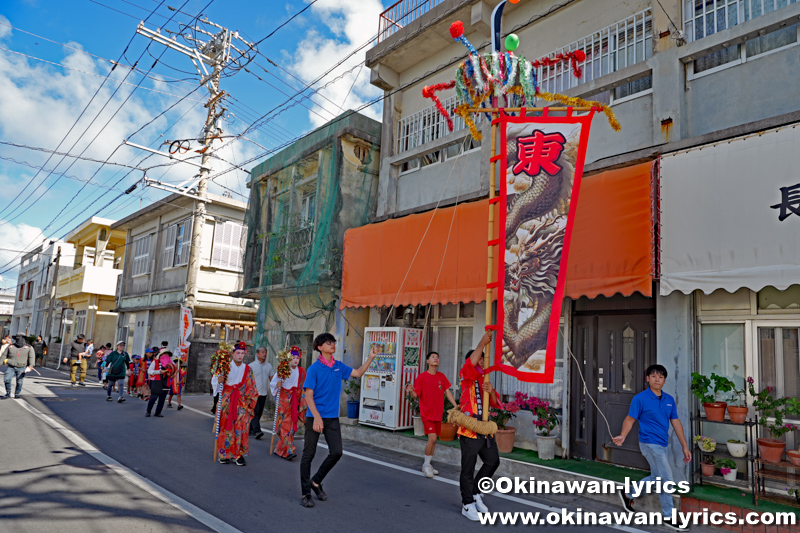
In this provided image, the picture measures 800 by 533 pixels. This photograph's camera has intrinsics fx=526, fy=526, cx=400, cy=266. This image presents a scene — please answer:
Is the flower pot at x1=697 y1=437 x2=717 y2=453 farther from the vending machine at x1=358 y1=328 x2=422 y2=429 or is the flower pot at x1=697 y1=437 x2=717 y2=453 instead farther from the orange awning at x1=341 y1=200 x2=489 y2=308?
the vending machine at x1=358 y1=328 x2=422 y2=429

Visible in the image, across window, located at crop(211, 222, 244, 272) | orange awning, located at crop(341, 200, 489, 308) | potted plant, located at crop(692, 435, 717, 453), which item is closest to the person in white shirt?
orange awning, located at crop(341, 200, 489, 308)

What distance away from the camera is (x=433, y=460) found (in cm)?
906

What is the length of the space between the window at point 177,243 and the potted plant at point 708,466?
21.5m

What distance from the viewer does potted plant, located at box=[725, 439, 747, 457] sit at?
6.63 m

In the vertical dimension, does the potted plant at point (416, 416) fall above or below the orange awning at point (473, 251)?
below

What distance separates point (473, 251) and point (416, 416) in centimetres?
354

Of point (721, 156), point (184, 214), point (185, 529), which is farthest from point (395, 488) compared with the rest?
point (184, 214)

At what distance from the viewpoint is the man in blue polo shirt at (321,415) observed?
599 cm

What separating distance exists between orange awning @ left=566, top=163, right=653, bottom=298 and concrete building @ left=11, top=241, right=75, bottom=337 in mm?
36836

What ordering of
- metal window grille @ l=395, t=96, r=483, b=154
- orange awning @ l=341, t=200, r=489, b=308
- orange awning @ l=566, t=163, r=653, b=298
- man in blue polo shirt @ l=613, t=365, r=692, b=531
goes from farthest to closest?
metal window grille @ l=395, t=96, r=483, b=154 → orange awning @ l=341, t=200, r=489, b=308 → orange awning @ l=566, t=163, r=653, b=298 → man in blue polo shirt @ l=613, t=365, r=692, b=531

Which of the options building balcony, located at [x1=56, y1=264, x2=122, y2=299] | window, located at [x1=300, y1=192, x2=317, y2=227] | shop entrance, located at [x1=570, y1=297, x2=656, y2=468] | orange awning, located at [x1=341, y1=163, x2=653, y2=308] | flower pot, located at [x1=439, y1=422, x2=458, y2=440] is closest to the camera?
orange awning, located at [x1=341, y1=163, x2=653, y2=308]

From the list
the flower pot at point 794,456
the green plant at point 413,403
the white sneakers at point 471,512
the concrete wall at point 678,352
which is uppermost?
the concrete wall at point 678,352

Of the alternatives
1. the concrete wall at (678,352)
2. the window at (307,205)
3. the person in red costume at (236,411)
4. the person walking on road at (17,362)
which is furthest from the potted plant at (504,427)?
the person walking on road at (17,362)

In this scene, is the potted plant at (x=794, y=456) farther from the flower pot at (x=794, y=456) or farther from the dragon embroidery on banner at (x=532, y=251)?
the dragon embroidery on banner at (x=532, y=251)
